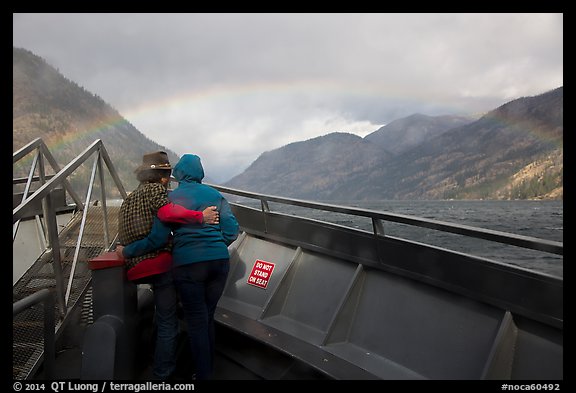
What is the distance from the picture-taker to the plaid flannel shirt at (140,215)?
3.15m

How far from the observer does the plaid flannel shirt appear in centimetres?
315

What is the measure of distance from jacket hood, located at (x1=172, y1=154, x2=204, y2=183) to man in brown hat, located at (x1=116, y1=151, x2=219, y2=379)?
0.48ft

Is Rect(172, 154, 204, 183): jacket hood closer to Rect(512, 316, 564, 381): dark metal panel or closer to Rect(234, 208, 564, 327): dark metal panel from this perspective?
Rect(234, 208, 564, 327): dark metal panel

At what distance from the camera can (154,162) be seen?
3.32m

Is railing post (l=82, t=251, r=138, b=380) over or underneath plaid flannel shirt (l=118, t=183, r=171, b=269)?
underneath

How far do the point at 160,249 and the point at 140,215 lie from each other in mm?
294

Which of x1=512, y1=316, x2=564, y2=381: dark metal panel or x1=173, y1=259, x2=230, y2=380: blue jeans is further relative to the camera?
x1=173, y1=259, x2=230, y2=380: blue jeans

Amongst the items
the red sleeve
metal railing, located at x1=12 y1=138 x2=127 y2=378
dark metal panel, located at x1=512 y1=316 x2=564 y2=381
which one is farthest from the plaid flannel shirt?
dark metal panel, located at x1=512 y1=316 x2=564 y2=381

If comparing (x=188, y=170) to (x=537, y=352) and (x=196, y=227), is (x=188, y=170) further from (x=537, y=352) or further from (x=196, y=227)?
(x=537, y=352)

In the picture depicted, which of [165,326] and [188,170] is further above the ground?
[188,170]

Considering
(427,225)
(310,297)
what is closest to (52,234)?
(310,297)

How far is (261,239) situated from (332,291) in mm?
1553
